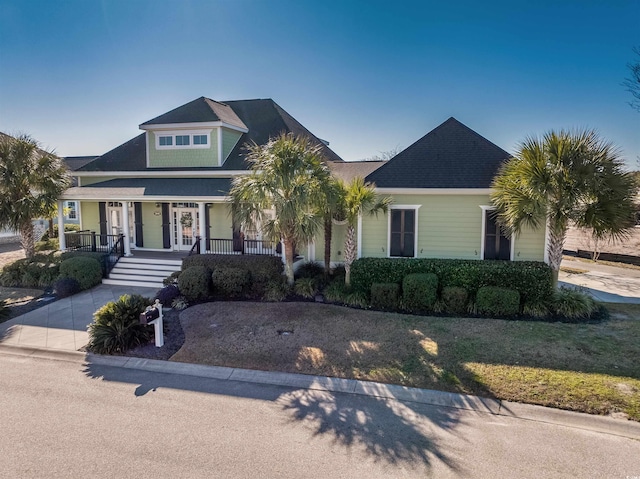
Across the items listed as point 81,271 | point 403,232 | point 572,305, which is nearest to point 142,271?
point 81,271

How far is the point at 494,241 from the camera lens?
14.1 meters

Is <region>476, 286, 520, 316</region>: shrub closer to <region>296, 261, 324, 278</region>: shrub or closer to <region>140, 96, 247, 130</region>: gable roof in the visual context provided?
<region>296, 261, 324, 278</region>: shrub

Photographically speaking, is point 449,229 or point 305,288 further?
point 449,229

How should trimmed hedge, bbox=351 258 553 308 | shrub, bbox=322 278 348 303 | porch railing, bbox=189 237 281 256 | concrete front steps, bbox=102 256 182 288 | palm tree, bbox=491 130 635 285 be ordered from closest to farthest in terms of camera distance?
1. palm tree, bbox=491 130 635 285
2. trimmed hedge, bbox=351 258 553 308
3. shrub, bbox=322 278 348 303
4. concrete front steps, bbox=102 256 182 288
5. porch railing, bbox=189 237 281 256

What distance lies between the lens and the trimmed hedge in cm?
1187

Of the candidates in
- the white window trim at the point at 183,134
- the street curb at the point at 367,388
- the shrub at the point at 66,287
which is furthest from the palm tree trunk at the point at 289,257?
the white window trim at the point at 183,134

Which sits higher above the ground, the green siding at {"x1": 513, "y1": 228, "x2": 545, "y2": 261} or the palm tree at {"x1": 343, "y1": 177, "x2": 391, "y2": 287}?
the palm tree at {"x1": 343, "y1": 177, "x2": 391, "y2": 287}

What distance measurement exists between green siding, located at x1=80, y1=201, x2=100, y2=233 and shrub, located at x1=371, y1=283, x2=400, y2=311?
14.5m

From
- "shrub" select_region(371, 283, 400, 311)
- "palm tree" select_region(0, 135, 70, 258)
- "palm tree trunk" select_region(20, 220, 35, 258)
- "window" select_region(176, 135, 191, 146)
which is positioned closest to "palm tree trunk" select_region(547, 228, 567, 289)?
"shrub" select_region(371, 283, 400, 311)

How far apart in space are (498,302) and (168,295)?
33.8 feet

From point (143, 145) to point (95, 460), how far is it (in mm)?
19303

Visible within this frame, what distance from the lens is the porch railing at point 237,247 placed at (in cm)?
1581

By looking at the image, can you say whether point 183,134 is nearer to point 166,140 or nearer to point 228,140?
point 166,140

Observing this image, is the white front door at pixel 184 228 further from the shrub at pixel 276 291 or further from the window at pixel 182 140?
the shrub at pixel 276 291
